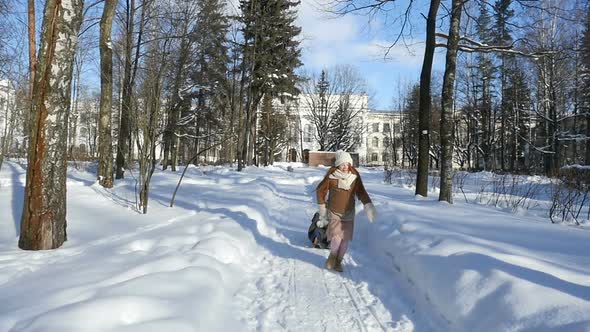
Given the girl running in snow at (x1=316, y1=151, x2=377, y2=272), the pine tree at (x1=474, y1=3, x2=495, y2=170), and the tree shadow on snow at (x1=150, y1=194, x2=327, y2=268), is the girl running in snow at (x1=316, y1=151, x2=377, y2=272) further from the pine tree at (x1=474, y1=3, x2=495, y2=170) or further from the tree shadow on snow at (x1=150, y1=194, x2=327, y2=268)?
the pine tree at (x1=474, y1=3, x2=495, y2=170)

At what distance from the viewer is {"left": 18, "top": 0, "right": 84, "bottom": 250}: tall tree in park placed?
525cm

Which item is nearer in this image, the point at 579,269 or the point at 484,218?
the point at 579,269

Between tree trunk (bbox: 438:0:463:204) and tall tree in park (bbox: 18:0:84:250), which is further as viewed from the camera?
tree trunk (bbox: 438:0:463:204)

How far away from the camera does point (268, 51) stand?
2955cm

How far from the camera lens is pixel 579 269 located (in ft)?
13.4

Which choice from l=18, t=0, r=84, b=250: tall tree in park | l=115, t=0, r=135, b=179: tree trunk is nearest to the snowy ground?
l=18, t=0, r=84, b=250: tall tree in park

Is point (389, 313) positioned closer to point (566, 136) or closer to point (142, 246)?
point (142, 246)

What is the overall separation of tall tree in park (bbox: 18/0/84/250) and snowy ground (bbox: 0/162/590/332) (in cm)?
34

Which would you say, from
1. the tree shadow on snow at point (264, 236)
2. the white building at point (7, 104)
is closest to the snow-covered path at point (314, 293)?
the tree shadow on snow at point (264, 236)

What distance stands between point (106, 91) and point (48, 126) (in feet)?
23.6

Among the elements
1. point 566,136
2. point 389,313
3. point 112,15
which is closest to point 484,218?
point 389,313

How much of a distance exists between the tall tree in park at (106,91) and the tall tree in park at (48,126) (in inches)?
253

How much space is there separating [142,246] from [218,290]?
2.05m

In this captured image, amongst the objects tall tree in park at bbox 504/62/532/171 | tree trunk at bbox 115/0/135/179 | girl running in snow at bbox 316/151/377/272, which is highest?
tall tree in park at bbox 504/62/532/171
